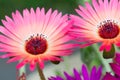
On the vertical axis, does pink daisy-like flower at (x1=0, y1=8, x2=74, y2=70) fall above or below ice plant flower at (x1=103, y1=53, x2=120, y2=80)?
above

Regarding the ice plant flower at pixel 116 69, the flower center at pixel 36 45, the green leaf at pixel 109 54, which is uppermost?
the flower center at pixel 36 45

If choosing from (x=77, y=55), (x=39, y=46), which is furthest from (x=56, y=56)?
(x=77, y=55)

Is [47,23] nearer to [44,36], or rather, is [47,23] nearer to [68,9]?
[44,36]

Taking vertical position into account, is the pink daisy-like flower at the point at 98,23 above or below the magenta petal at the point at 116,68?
above
